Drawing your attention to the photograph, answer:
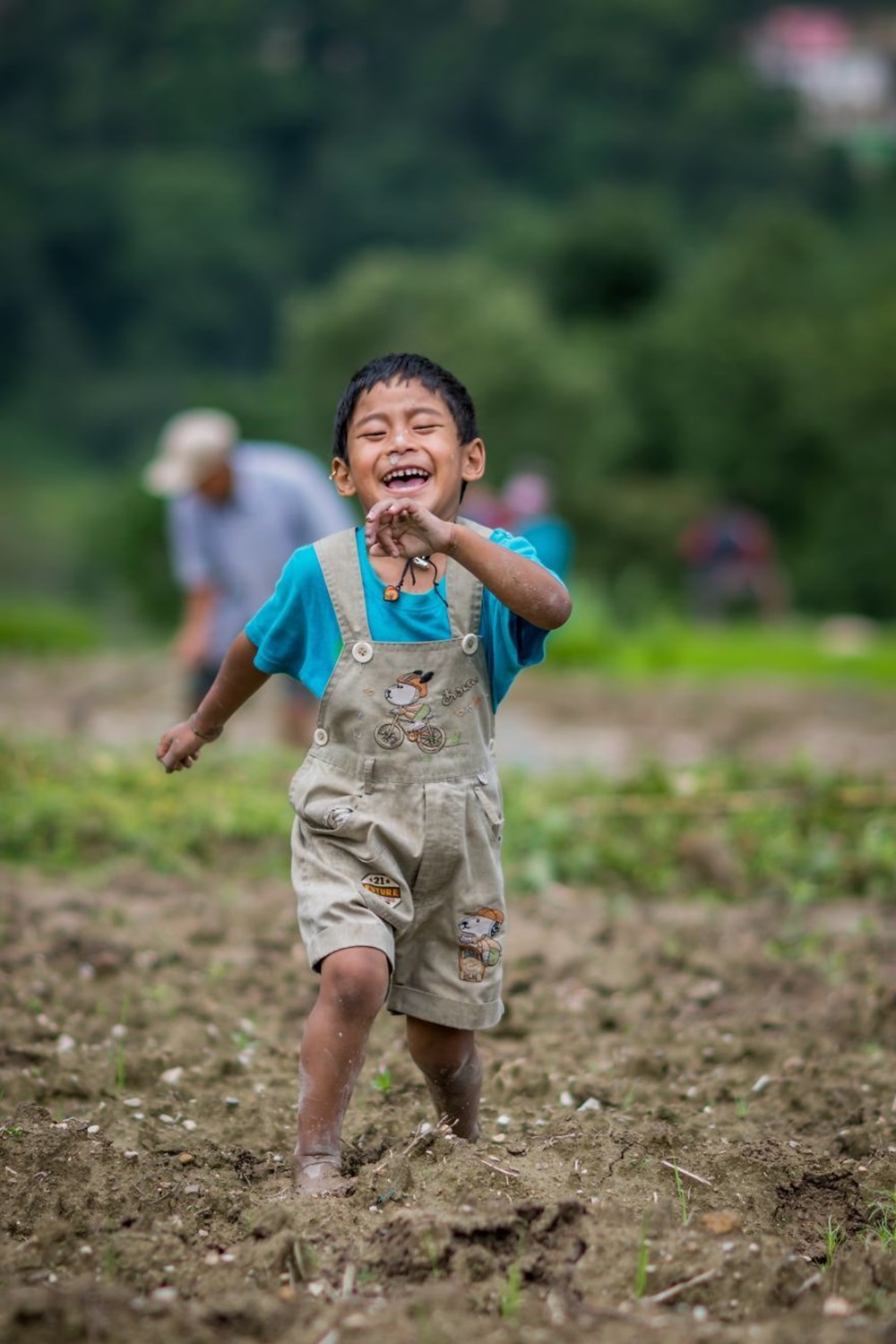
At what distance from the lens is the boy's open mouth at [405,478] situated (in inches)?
141

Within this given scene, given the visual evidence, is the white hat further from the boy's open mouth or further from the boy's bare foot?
the boy's bare foot

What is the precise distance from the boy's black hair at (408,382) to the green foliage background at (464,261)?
17.1 meters

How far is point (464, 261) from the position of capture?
64.1 meters

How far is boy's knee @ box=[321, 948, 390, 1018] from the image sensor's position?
3.40 meters

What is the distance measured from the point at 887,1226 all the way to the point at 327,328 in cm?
5070

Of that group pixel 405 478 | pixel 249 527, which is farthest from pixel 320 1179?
pixel 249 527

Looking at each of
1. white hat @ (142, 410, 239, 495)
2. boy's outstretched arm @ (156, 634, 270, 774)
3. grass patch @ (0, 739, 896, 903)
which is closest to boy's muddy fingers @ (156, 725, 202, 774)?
boy's outstretched arm @ (156, 634, 270, 774)

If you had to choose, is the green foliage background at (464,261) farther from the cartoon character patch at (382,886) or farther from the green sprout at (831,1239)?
the green sprout at (831,1239)

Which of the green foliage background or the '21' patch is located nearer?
the '21' patch

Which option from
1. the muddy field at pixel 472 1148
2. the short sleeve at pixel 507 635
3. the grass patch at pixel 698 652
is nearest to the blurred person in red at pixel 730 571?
the grass patch at pixel 698 652

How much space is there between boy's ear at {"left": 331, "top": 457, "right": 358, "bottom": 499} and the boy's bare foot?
1.36m

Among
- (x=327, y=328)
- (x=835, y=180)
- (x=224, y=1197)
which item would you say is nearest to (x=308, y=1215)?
Answer: (x=224, y=1197)

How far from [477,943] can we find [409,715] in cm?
51

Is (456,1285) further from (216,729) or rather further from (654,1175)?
(216,729)
